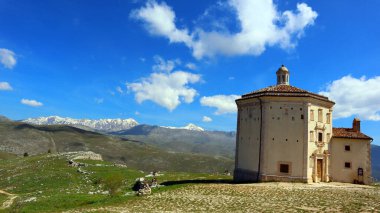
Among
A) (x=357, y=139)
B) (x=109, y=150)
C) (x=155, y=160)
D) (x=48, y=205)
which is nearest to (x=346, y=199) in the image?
(x=357, y=139)

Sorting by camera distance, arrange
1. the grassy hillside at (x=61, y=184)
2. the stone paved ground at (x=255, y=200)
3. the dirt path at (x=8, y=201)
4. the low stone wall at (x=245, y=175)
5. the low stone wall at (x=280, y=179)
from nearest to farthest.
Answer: the stone paved ground at (x=255, y=200)
the grassy hillside at (x=61, y=184)
the dirt path at (x=8, y=201)
the low stone wall at (x=280, y=179)
the low stone wall at (x=245, y=175)

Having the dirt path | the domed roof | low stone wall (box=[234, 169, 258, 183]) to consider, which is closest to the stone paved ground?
low stone wall (box=[234, 169, 258, 183])

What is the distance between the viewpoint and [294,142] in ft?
141

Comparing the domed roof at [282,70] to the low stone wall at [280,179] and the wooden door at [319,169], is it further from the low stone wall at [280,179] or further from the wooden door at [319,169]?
the low stone wall at [280,179]

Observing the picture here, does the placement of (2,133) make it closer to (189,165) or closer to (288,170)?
(189,165)

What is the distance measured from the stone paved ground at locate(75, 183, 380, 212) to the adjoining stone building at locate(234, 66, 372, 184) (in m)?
5.33

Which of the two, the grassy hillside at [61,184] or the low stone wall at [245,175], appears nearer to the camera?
the grassy hillside at [61,184]

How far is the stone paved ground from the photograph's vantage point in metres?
25.9

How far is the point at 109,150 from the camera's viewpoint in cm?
19238

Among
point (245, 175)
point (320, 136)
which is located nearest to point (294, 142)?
point (320, 136)

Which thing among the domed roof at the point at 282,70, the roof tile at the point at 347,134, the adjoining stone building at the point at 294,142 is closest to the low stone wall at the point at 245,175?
the adjoining stone building at the point at 294,142

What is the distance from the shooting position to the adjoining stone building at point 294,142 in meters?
42.9

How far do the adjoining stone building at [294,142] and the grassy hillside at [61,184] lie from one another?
12119mm

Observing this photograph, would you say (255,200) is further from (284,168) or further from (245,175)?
(245,175)
